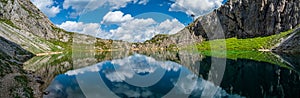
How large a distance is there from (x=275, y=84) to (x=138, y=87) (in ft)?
82.1

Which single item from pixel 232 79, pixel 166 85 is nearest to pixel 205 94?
pixel 166 85

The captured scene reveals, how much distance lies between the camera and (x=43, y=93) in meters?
50.6

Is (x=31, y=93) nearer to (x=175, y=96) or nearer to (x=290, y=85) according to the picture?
(x=175, y=96)

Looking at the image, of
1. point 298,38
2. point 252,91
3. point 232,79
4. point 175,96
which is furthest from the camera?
point 298,38

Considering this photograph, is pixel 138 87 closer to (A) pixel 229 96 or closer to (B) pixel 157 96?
(B) pixel 157 96

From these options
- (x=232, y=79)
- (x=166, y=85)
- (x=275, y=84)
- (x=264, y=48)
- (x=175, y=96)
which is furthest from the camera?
(x=264, y=48)

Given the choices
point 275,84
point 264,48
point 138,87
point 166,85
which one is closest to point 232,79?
point 275,84

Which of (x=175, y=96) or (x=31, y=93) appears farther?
(x=31, y=93)

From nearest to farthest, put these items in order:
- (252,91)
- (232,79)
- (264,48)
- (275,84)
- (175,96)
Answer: (175,96) → (252,91) → (275,84) → (232,79) → (264,48)

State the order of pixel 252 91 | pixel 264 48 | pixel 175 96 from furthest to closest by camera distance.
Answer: pixel 264 48 → pixel 252 91 → pixel 175 96

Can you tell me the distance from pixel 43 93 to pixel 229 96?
107ft

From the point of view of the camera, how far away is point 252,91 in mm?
46031

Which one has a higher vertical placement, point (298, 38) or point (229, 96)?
point (298, 38)

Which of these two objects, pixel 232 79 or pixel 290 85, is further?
pixel 232 79
